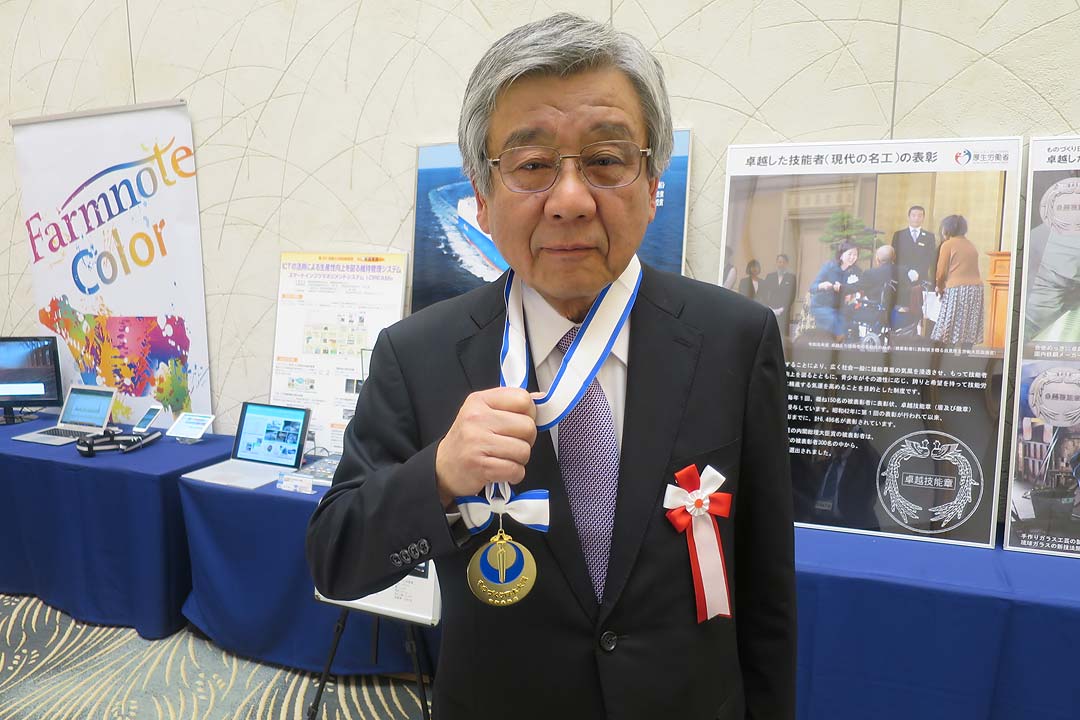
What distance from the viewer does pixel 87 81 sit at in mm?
3510

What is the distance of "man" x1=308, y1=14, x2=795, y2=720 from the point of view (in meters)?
0.78

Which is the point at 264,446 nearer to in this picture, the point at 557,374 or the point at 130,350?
the point at 130,350

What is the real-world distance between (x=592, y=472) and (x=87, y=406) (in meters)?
3.66

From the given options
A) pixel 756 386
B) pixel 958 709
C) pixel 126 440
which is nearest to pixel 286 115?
pixel 126 440

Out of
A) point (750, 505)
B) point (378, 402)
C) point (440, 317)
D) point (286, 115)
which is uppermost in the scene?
point (286, 115)

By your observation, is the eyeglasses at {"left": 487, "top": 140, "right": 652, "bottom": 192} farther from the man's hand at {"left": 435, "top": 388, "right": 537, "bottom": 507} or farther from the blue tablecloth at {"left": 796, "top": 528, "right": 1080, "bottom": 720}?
the blue tablecloth at {"left": 796, "top": 528, "right": 1080, "bottom": 720}

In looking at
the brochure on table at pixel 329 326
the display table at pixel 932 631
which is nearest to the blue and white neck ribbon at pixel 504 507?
the display table at pixel 932 631

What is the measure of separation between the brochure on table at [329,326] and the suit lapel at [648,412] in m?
2.05

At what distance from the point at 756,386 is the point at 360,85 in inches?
105

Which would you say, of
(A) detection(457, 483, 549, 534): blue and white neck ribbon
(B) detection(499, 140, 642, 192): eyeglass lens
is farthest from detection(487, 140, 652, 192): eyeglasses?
(A) detection(457, 483, 549, 534): blue and white neck ribbon

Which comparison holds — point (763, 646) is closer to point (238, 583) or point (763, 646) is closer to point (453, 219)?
point (453, 219)

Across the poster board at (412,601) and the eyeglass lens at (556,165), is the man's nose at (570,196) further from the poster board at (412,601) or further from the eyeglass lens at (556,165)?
the poster board at (412,601)

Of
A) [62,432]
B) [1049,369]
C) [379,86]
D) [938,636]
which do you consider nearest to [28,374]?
[62,432]

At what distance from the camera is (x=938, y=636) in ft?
5.52
